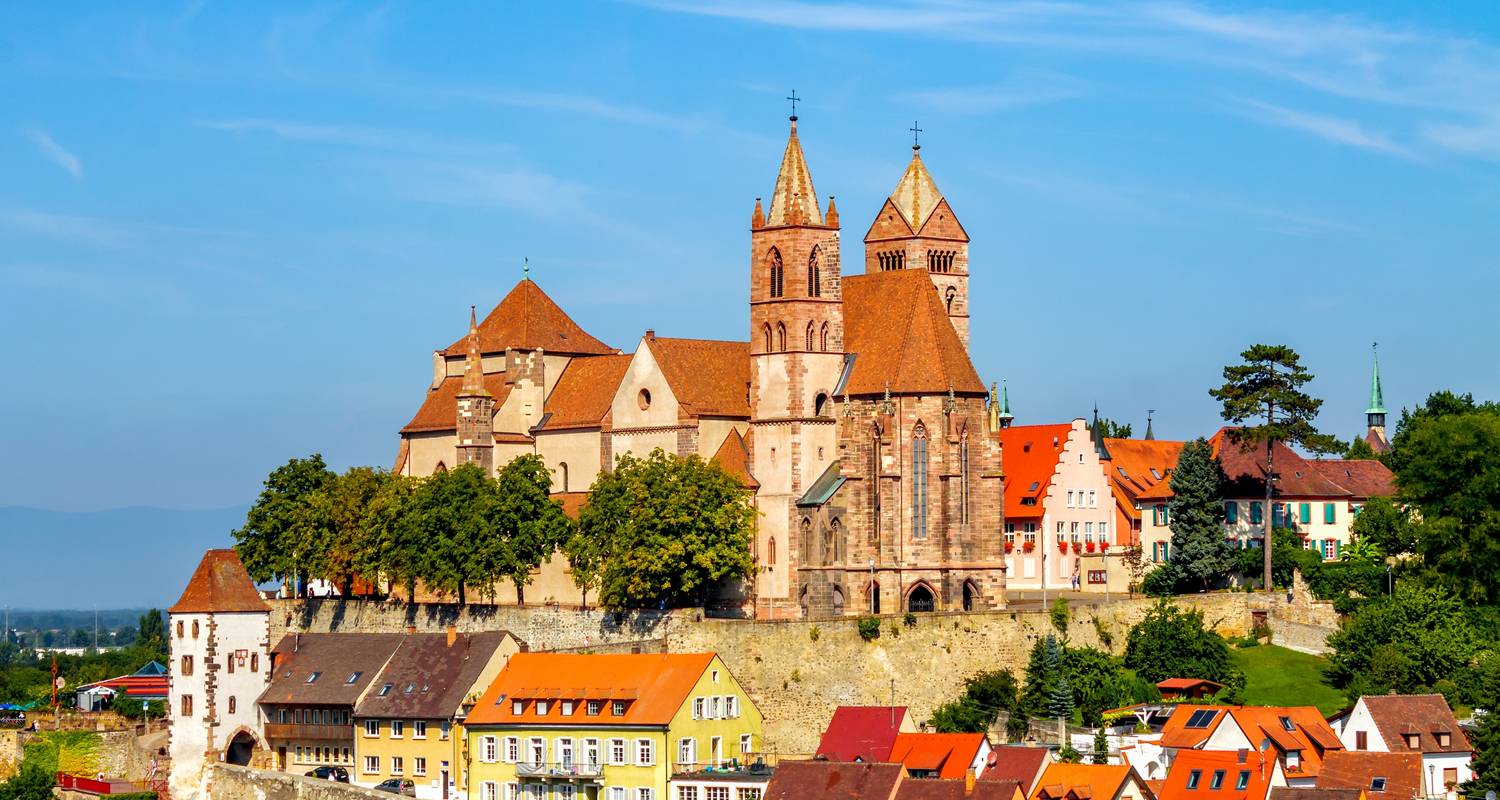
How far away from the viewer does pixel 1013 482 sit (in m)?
127

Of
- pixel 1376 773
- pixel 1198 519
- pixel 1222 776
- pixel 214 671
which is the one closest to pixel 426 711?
pixel 214 671

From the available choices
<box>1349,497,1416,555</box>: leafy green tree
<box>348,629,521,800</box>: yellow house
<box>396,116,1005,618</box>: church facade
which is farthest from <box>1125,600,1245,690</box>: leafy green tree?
<box>348,629,521,800</box>: yellow house

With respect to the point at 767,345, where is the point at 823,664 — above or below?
below

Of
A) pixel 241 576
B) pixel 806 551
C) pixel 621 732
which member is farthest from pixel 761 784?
pixel 241 576

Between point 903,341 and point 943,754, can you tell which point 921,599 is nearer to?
point 903,341

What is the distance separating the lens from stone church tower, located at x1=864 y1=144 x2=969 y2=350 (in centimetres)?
12475

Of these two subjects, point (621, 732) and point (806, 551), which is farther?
point (806, 551)

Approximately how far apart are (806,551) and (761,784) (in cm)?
2128

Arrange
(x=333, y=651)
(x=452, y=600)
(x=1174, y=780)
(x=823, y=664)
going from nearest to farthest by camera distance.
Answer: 1. (x=1174, y=780)
2. (x=823, y=664)
3. (x=333, y=651)
4. (x=452, y=600)

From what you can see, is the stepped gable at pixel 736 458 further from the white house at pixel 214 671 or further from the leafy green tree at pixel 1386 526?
the leafy green tree at pixel 1386 526

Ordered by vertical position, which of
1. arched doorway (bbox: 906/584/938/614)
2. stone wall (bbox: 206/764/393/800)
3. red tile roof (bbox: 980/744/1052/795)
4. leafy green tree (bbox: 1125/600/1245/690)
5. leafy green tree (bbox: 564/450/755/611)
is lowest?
stone wall (bbox: 206/764/393/800)

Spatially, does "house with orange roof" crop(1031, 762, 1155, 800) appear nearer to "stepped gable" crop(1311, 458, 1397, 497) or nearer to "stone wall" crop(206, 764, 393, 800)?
"stone wall" crop(206, 764, 393, 800)

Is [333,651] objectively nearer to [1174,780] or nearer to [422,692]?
[422,692]

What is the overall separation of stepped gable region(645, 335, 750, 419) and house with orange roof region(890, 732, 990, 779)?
27397 mm
